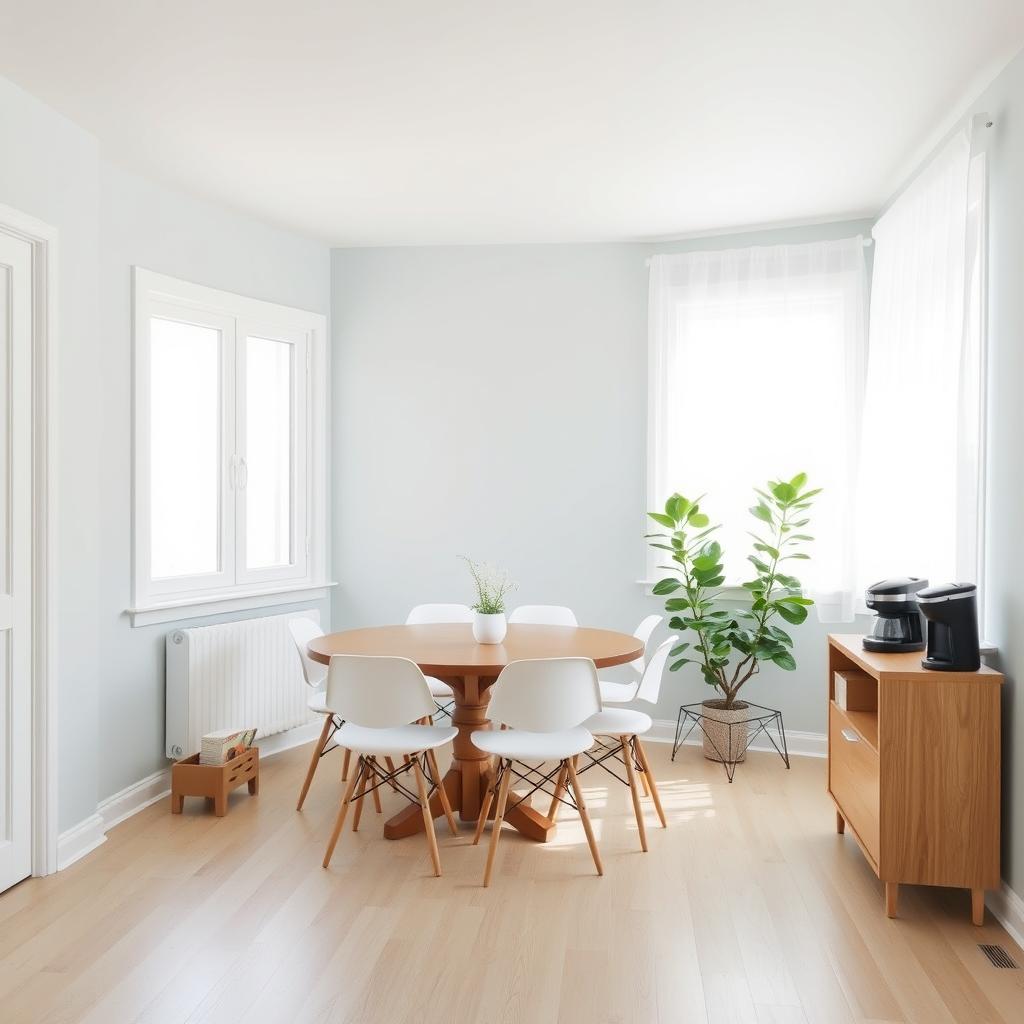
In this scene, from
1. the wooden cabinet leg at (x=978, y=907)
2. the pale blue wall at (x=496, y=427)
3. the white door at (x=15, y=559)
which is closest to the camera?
the wooden cabinet leg at (x=978, y=907)

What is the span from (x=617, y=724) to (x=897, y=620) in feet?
3.68

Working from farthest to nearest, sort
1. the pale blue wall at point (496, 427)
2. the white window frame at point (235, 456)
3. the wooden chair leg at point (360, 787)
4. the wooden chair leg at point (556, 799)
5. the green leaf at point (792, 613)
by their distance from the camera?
the pale blue wall at point (496, 427)
the green leaf at point (792, 613)
the white window frame at point (235, 456)
the wooden chair leg at point (556, 799)
the wooden chair leg at point (360, 787)

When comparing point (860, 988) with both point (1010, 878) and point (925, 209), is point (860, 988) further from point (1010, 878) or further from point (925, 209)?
point (925, 209)

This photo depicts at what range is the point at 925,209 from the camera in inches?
141

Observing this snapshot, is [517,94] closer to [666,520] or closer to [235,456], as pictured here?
[666,520]

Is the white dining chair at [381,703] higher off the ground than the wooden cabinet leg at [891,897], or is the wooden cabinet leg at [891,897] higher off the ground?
the white dining chair at [381,703]

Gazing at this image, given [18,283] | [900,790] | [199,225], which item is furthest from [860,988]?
[199,225]

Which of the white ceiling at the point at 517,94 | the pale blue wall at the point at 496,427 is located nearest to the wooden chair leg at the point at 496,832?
the pale blue wall at the point at 496,427

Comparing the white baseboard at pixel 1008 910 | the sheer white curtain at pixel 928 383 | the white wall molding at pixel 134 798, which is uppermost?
the sheer white curtain at pixel 928 383

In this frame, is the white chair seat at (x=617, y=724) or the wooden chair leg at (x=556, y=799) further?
the wooden chair leg at (x=556, y=799)

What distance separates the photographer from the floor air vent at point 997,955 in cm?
254

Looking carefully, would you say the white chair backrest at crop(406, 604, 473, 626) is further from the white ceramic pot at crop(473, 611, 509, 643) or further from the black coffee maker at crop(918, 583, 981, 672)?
the black coffee maker at crop(918, 583, 981, 672)

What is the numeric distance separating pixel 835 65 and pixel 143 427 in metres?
3.15

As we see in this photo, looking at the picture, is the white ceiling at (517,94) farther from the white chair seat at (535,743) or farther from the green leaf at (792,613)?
the white chair seat at (535,743)
